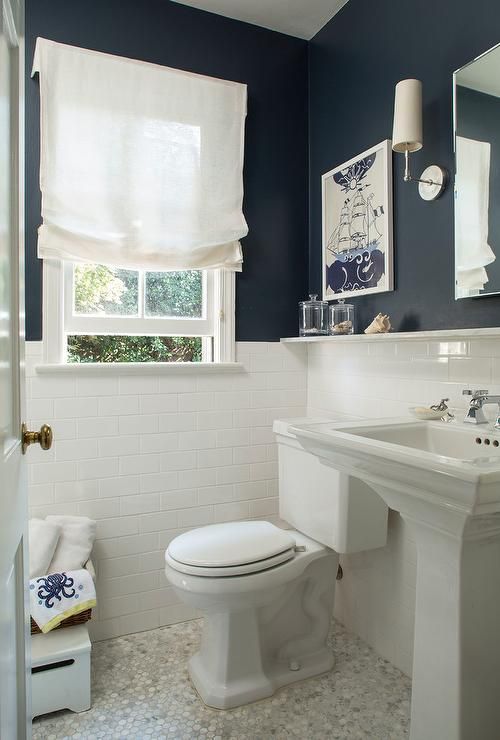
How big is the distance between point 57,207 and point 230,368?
983mm

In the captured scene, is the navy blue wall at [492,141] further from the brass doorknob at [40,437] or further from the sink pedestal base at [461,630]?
the brass doorknob at [40,437]

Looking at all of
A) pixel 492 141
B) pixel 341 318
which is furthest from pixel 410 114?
pixel 341 318

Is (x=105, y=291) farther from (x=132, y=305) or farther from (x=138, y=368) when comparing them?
(x=138, y=368)

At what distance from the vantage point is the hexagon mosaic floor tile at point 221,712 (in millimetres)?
1664

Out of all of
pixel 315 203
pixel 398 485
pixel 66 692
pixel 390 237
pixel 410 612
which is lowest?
pixel 66 692

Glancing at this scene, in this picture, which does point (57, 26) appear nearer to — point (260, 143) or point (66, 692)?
point (260, 143)

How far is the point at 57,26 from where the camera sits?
210 centimetres

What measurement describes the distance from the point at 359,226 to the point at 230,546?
1378 millimetres

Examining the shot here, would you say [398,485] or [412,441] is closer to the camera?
[398,485]

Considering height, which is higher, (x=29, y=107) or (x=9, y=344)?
(x=29, y=107)

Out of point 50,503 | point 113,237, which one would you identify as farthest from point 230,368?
point 50,503

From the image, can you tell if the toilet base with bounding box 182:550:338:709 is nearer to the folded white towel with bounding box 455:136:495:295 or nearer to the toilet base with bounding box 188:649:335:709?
the toilet base with bounding box 188:649:335:709

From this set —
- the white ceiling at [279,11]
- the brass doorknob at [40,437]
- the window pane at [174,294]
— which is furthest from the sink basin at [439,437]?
the white ceiling at [279,11]

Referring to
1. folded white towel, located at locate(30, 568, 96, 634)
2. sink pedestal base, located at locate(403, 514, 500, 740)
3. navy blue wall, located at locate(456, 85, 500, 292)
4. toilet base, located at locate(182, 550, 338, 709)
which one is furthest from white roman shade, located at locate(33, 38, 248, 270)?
sink pedestal base, located at locate(403, 514, 500, 740)
